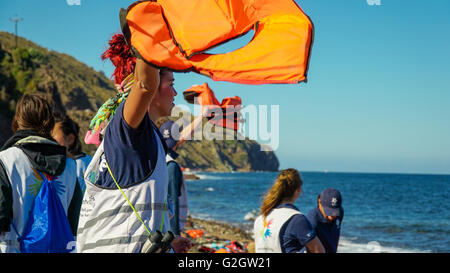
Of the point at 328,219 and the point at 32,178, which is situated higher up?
the point at 32,178

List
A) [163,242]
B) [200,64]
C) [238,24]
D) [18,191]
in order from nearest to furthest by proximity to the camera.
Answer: [200,64] < [238,24] < [163,242] < [18,191]

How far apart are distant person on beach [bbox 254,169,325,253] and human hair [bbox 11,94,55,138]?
238 cm

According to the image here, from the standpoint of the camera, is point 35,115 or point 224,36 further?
point 35,115

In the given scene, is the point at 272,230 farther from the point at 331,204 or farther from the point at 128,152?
the point at 128,152

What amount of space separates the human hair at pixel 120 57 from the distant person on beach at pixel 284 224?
8.57 feet

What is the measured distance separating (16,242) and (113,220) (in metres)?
1.29

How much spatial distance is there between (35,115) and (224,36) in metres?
2.22

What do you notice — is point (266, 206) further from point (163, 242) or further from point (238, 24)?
point (238, 24)

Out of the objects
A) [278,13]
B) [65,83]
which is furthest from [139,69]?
[65,83]

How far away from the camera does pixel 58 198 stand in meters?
3.21

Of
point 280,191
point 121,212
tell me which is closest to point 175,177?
point 280,191

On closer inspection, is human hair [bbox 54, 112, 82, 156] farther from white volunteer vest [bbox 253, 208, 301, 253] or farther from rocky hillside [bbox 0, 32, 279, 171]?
white volunteer vest [bbox 253, 208, 301, 253]

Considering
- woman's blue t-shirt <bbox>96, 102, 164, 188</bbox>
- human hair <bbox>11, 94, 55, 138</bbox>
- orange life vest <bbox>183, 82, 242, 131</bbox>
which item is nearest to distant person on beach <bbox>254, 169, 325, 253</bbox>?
orange life vest <bbox>183, 82, 242, 131</bbox>

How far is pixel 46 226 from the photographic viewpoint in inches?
120
